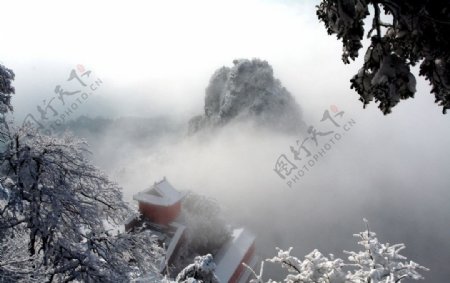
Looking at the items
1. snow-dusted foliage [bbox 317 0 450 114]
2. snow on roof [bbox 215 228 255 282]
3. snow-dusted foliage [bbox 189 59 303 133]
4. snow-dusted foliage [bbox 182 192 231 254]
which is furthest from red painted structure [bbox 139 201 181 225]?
snow-dusted foliage [bbox 189 59 303 133]

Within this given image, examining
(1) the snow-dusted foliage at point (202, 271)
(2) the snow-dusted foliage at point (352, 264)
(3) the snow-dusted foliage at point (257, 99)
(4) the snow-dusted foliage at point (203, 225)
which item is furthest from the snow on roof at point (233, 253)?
(3) the snow-dusted foliage at point (257, 99)

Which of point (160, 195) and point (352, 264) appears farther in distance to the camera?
point (160, 195)

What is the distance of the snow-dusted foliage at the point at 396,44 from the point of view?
2398mm

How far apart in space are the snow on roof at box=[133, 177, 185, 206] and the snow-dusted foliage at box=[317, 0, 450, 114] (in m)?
17.4

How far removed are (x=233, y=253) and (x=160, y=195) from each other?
5.34 meters

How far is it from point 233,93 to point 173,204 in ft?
70.3

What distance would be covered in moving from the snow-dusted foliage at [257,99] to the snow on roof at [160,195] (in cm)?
1840

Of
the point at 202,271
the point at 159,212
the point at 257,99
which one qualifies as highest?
the point at 257,99

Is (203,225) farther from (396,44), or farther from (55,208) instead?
(396,44)

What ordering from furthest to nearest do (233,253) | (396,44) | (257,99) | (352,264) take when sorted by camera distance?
(257,99) < (233,253) < (352,264) < (396,44)

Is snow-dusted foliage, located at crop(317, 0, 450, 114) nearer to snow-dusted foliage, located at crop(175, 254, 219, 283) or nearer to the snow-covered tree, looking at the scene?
the snow-covered tree

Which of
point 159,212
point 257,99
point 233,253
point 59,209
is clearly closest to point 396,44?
point 59,209

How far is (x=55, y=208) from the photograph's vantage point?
5.30 m

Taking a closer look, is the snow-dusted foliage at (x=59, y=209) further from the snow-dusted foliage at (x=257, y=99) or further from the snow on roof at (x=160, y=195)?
the snow-dusted foliage at (x=257, y=99)
